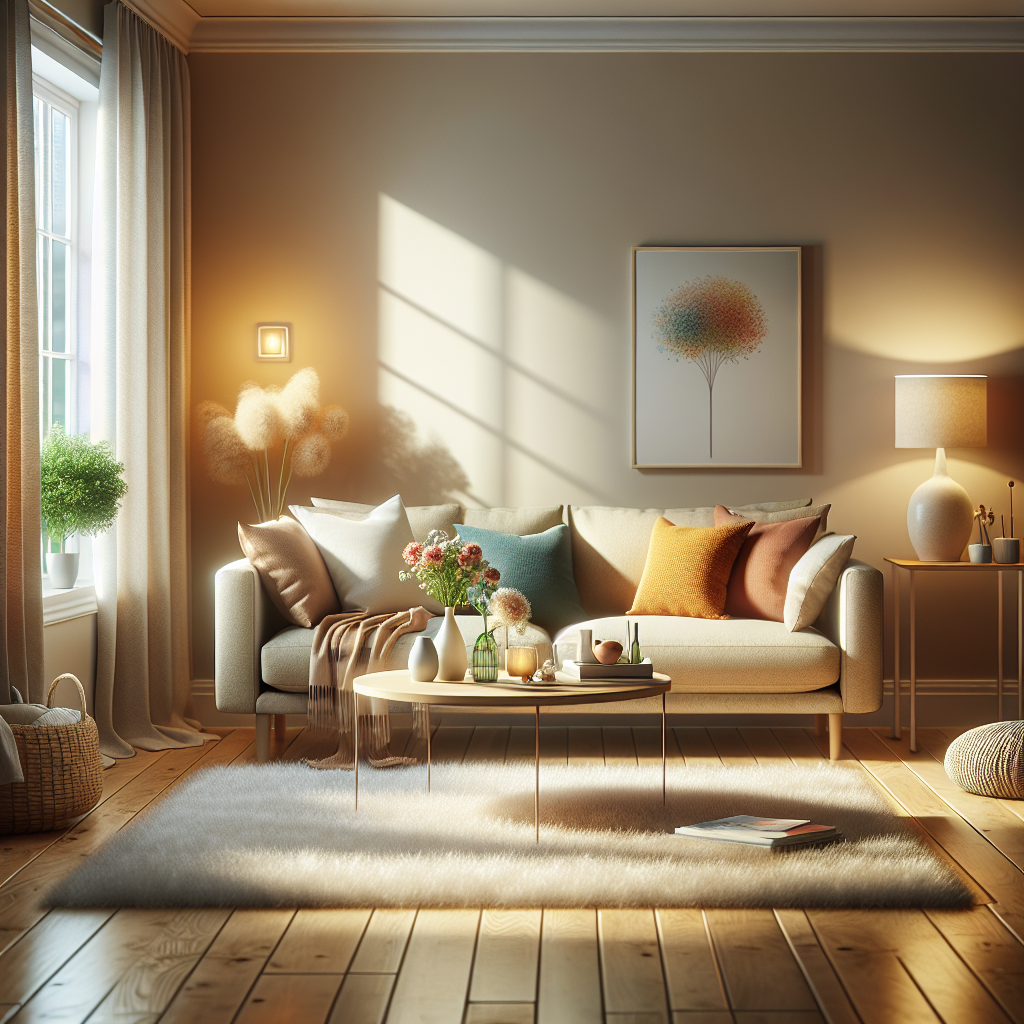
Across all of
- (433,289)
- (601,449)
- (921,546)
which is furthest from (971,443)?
(433,289)

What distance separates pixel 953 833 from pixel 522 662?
131 centimetres

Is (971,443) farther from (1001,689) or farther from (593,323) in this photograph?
(593,323)

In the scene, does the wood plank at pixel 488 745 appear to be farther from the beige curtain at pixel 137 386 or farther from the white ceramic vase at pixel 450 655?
the beige curtain at pixel 137 386

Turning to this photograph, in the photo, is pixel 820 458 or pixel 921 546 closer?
pixel 921 546

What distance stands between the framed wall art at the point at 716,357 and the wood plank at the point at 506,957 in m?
2.73

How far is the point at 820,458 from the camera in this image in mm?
4957

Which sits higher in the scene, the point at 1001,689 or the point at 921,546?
the point at 921,546

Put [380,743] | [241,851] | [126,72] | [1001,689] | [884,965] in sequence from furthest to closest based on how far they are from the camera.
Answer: [1001,689], [126,72], [380,743], [241,851], [884,965]

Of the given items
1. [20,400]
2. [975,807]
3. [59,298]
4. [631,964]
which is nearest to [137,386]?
[59,298]

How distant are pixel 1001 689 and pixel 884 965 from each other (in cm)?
A: 278

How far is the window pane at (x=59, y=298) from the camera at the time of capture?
4.46 m

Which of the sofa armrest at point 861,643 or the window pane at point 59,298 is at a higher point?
the window pane at point 59,298

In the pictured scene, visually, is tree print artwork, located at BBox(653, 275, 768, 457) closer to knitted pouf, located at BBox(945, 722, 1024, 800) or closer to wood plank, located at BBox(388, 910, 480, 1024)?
knitted pouf, located at BBox(945, 722, 1024, 800)

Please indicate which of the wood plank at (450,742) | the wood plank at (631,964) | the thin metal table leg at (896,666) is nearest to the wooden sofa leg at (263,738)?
the wood plank at (450,742)
